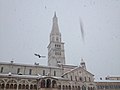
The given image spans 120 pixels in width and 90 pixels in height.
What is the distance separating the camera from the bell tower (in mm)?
68438

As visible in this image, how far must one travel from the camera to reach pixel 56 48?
232 ft

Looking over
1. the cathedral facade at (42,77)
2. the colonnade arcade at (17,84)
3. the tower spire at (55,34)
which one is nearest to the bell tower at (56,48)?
the tower spire at (55,34)

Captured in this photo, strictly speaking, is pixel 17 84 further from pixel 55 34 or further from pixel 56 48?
pixel 55 34

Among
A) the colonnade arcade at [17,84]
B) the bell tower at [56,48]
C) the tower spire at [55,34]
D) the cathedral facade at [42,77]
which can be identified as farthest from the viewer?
the tower spire at [55,34]

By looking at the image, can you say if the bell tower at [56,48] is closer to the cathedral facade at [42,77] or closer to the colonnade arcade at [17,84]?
the cathedral facade at [42,77]

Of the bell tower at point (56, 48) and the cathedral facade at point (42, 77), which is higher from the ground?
the bell tower at point (56, 48)

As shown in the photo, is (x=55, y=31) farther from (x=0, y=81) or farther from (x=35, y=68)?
(x=0, y=81)

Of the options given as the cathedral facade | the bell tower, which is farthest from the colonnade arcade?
the bell tower

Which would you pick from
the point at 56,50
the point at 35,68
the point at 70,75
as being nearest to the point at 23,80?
the point at 35,68

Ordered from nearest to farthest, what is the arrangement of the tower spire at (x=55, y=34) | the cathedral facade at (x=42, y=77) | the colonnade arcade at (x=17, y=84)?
the colonnade arcade at (x=17, y=84), the cathedral facade at (x=42, y=77), the tower spire at (x=55, y=34)

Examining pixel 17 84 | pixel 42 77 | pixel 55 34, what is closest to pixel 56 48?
pixel 55 34

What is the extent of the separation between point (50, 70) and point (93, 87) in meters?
16.4

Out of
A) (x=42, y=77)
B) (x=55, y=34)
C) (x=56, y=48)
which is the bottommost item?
(x=42, y=77)

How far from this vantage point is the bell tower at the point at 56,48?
2694 inches
